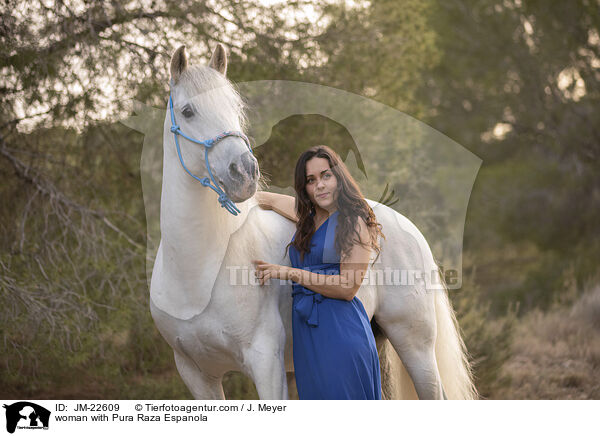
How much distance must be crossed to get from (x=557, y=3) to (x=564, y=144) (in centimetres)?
249

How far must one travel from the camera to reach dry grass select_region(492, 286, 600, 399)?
5.27 meters

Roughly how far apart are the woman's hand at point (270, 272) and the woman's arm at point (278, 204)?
1.50 ft

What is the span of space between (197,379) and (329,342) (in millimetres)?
670

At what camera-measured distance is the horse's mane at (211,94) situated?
82.6 inches

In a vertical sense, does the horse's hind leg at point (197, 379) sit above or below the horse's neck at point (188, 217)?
below

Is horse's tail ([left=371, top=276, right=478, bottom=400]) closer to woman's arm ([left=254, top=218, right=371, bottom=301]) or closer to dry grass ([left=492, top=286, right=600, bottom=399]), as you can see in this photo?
woman's arm ([left=254, top=218, right=371, bottom=301])

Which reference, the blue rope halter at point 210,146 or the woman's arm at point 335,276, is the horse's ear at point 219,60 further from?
the woman's arm at point 335,276

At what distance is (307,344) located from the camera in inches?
89.4

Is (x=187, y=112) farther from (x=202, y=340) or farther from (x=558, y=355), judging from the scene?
(x=558, y=355)

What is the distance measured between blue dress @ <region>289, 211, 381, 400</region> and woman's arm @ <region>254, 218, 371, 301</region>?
7 cm

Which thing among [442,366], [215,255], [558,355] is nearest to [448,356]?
[442,366]
